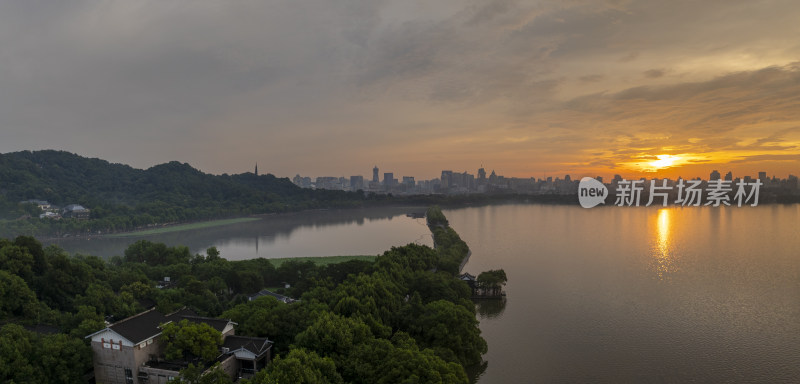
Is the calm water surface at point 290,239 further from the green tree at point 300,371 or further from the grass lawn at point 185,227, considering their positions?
the green tree at point 300,371

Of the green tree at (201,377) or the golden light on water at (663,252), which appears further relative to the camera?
the golden light on water at (663,252)

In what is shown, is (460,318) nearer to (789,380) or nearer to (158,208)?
(789,380)

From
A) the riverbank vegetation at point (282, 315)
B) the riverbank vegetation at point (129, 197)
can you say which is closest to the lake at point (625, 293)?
the riverbank vegetation at point (282, 315)

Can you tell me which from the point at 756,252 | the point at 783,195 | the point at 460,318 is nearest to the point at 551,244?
the point at 756,252

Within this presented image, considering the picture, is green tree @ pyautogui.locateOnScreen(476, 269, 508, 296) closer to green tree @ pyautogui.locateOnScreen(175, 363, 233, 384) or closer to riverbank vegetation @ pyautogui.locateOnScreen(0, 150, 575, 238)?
green tree @ pyautogui.locateOnScreen(175, 363, 233, 384)

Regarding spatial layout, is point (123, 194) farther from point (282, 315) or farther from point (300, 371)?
point (300, 371)
